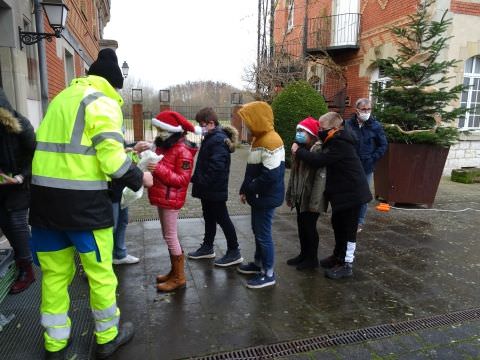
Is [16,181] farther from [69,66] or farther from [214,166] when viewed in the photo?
[69,66]

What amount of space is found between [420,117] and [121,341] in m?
6.40

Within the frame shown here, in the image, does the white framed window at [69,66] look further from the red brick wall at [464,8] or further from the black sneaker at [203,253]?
the red brick wall at [464,8]

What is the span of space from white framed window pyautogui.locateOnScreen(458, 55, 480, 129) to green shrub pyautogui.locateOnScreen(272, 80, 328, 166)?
13.1ft

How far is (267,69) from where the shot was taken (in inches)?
620

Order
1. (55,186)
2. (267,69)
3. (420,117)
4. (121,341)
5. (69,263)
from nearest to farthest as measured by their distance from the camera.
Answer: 1. (55,186)
2. (69,263)
3. (121,341)
4. (420,117)
5. (267,69)

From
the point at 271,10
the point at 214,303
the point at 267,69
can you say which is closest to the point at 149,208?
the point at 214,303

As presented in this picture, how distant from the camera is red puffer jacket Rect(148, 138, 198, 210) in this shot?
134 inches

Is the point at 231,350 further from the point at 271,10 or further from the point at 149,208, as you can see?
the point at 271,10

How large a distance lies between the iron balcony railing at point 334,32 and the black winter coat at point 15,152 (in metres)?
11.9

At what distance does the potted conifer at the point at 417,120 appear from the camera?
22.3 ft

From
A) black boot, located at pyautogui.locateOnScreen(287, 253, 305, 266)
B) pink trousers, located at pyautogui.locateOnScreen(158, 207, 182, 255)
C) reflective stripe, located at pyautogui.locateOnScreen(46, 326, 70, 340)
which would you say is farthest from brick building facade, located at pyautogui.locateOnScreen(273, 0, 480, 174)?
reflective stripe, located at pyautogui.locateOnScreen(46, 326, 70, 340)

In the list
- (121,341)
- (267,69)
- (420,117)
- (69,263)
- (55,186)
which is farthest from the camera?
(267,69)

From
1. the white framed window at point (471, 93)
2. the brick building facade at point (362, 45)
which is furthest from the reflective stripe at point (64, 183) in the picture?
the white framed window at point (471, 93)

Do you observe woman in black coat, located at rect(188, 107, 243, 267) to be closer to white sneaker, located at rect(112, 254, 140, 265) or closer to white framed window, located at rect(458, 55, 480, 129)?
white sneaker, located at rect(112, 254, 140, 265)
